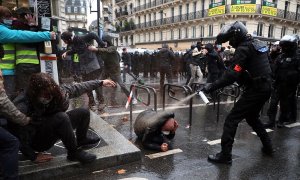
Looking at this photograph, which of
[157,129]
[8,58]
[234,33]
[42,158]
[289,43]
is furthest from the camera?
[289,43]

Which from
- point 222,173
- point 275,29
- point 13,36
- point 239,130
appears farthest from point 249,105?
point 275,29

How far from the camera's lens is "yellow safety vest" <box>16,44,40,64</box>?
4.32 m

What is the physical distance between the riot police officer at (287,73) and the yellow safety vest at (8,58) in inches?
191

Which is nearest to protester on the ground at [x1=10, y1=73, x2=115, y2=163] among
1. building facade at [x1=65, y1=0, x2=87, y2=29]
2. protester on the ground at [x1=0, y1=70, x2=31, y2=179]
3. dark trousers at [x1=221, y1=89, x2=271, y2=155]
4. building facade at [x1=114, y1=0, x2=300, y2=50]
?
protester on the ground at [x1=0, y1=70, x2=31, y2=179]

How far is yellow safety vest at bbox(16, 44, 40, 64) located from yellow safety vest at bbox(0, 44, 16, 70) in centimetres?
7

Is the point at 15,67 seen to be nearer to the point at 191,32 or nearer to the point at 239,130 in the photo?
the point at 239,130

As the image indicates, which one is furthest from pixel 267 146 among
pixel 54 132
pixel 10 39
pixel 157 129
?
pixel 10 39

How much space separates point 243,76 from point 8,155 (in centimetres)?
307

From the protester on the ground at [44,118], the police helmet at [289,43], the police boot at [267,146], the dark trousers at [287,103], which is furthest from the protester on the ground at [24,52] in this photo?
the dark trousers at [287,103]

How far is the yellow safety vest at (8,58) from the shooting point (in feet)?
14.1

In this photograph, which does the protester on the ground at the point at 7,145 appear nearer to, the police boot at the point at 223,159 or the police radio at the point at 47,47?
the police radio at the point at 47,47

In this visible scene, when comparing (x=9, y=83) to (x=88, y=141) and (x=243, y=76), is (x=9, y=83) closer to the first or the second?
(x=88, y=141)

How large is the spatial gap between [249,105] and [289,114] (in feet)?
9.45

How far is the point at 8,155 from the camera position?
115 inches
